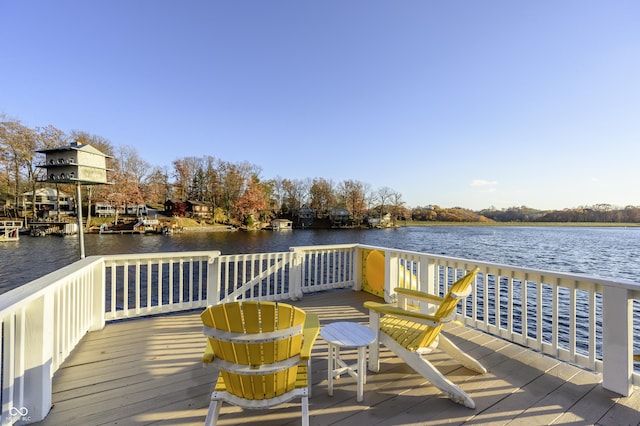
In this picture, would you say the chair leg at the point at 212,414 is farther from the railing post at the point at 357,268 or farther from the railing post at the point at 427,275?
the railing post at the point at 357,268

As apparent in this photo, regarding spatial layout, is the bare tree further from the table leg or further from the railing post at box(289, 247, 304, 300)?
the table leg

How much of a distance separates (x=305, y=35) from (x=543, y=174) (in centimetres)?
2418

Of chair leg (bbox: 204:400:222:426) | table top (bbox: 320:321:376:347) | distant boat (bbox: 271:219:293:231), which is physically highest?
table top (bbox: 320:321:376:347)

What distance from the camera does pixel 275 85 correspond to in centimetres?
1480

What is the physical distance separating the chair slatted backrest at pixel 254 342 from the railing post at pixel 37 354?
3.53ft

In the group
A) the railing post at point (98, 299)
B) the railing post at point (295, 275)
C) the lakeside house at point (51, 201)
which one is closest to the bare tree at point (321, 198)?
the lakeside house at point (51, 201)

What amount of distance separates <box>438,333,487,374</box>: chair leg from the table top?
27.7 inches

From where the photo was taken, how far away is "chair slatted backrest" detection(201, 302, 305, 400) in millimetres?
1421

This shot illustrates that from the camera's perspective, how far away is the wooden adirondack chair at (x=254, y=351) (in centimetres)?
142

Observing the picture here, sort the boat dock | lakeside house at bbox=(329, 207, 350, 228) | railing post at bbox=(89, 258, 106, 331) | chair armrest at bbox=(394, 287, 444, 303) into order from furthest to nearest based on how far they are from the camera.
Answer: lakeside house at bbox=(329, 207, 350, 228), the boat dock, railing post at bbox=(89, 258, 106, 331), chair armrest at bbox=(394, 287, 444, 303)

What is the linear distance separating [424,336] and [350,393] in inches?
27.7

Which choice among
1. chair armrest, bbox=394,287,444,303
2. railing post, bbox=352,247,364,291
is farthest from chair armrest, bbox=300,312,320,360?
railing post, bbox=352,247,364,291

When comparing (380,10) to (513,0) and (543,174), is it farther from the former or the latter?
(543,174)

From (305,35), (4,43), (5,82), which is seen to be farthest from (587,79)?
(5,82)
